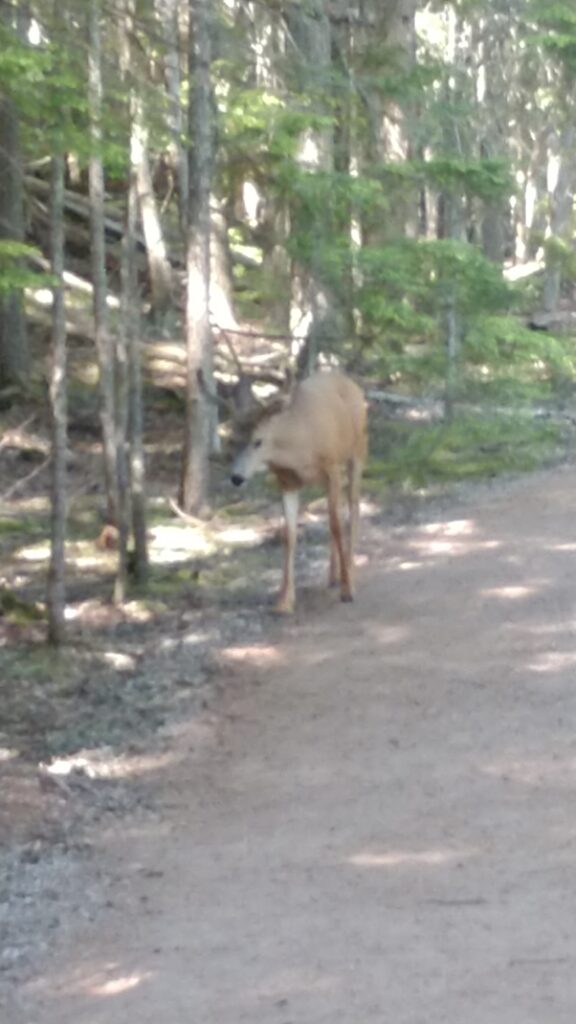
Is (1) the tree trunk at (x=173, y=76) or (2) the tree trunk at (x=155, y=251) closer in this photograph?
(1) the tree trunk at (x=173, y=76)

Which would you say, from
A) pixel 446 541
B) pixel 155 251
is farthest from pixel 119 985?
pixel 155 251

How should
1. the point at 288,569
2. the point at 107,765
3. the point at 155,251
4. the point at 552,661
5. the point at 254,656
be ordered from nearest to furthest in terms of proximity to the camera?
the point at 107,765
the point at 552,661
the point at 254,656
the point at 288,569
the point at 155,251

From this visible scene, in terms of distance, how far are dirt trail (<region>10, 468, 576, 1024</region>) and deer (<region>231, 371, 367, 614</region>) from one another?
0.37 metres

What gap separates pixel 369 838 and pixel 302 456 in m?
6.00

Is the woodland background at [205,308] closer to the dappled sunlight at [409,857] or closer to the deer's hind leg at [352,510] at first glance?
the deer's hind leg at [352,510]

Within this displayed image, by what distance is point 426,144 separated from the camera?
23812mm

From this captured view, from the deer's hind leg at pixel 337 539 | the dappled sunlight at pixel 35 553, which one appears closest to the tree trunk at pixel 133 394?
the deer's hind leg at pixel 337 539

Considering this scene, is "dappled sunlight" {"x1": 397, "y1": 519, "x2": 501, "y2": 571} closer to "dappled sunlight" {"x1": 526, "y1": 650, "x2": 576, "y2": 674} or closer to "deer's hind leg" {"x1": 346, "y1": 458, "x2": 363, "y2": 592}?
"deer's hind leg" {"x1": 346, "y1": 458, "x2": 363, "y2": 592}

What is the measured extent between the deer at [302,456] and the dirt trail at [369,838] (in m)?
0.37

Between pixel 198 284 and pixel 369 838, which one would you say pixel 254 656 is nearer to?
pixel 369 838

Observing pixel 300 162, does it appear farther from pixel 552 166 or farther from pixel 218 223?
pixel 552 166

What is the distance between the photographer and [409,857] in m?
8.58

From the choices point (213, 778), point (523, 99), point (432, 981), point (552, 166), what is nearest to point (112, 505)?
point (213, 778)

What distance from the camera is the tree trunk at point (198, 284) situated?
17.3m
